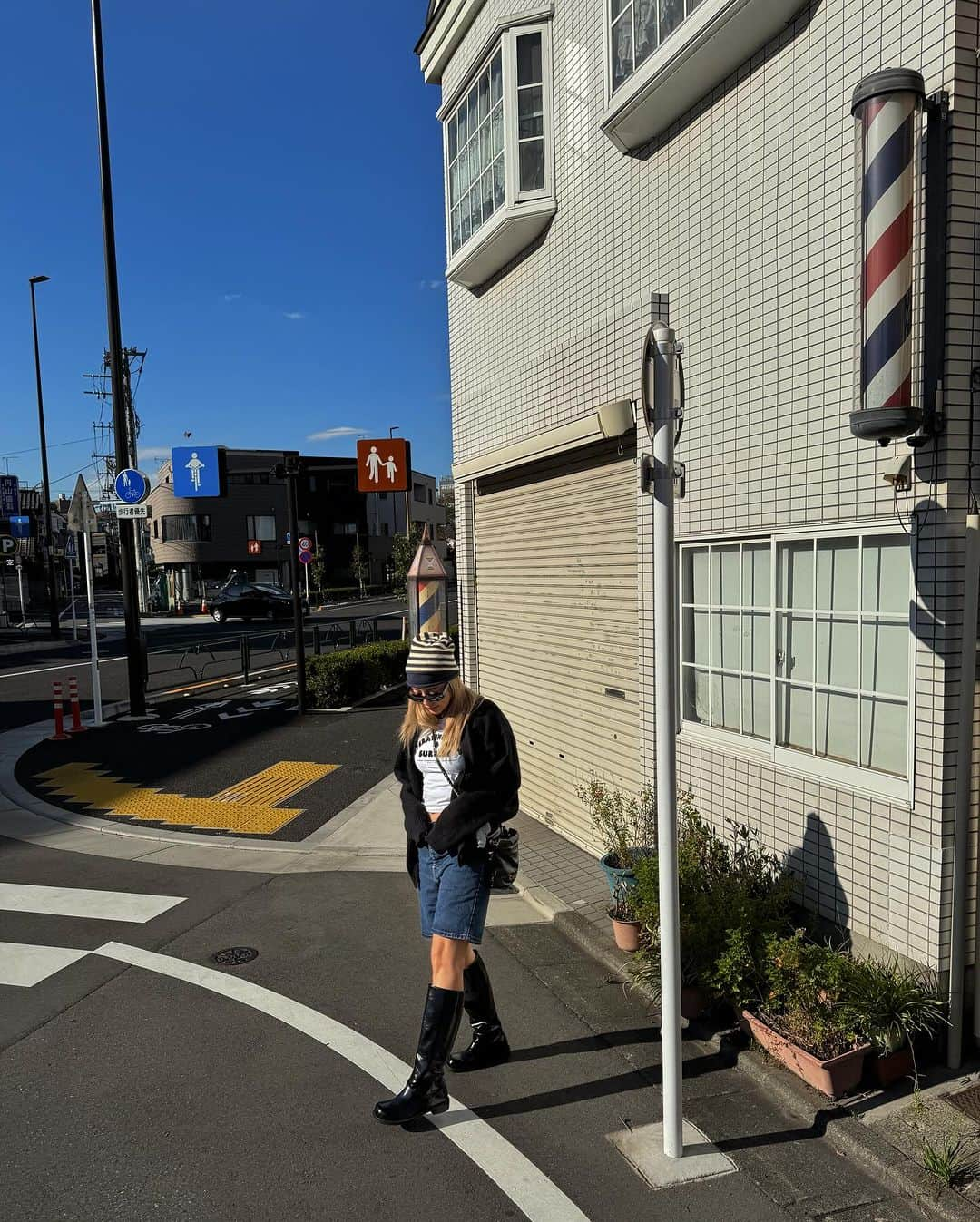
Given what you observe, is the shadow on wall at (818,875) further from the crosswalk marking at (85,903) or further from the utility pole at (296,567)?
the utility pole at (296,567)

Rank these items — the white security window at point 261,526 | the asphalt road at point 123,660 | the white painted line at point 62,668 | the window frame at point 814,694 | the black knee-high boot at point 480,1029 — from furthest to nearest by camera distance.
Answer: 1. the white security window at point 261,526
2. the white painted line at point 62,668
3. the asphalt road at point 123,660
4. the black knee-high boot at point 480,1029
5. the window frame at point 814,694

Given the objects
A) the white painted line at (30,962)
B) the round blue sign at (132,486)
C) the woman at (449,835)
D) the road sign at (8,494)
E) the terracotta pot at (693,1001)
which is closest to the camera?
the woman at (449,835)

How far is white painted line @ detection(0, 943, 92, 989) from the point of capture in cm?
502

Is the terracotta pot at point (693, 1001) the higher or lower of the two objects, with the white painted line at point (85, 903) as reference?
higher

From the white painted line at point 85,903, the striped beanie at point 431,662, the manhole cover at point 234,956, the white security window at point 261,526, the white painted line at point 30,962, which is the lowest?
the white painted line at point 85,903

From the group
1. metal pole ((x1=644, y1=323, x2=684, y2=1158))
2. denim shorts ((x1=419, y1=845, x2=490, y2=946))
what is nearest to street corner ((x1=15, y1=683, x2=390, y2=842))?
denim shorts ((x1=419, y1=845, x2=490, y2=946))

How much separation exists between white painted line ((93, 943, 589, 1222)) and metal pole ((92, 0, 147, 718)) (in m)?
10.2

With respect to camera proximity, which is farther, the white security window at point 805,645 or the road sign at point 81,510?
the road sign at point 81,510

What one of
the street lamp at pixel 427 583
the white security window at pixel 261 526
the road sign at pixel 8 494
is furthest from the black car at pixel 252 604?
the street lamp at pixel 427 583

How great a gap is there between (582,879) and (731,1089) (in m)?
2.62

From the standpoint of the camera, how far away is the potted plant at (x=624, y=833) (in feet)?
17.0

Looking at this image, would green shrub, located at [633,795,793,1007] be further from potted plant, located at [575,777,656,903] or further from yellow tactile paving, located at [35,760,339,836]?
yellow tactile paving, located at [35,760,339,836]

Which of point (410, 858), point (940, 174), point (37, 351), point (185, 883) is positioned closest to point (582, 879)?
point (410, 858)

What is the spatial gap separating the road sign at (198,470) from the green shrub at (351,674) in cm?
377
